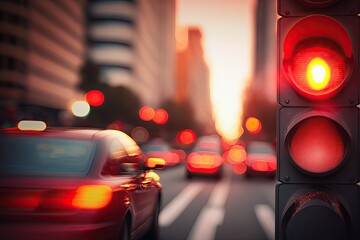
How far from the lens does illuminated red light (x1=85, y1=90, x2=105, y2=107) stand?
5769cm

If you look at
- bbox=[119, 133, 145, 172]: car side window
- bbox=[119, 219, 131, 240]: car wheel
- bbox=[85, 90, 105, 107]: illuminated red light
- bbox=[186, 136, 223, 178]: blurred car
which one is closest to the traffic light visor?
bbox=[119, 219, 131, 240]: car wheel

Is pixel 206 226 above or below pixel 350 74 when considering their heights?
below

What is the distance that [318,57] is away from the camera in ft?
9.89

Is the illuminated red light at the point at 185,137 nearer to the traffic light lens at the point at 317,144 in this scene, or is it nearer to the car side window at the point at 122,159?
the car side window at the point at 122,159

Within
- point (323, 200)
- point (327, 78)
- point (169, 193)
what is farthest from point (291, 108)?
point (169, 193)

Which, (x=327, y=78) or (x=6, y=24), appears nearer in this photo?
(x=327, y=78)

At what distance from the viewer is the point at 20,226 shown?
5098 mm

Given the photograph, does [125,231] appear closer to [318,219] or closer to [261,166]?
[318,219]

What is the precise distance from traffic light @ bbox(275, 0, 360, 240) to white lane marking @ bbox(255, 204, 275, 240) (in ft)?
23.4

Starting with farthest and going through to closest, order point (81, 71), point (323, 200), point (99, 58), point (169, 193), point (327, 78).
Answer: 1. point (99, 58)
2. point (81, 71)
3. point (169, 193)
4. point (327, 78)
5. point (323, 200)

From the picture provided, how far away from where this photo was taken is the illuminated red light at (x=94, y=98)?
189 feet

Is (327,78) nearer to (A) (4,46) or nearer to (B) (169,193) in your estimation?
(B) (169,193)

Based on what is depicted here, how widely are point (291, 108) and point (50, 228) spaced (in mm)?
2821

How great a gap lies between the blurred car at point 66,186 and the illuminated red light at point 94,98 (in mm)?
51107
